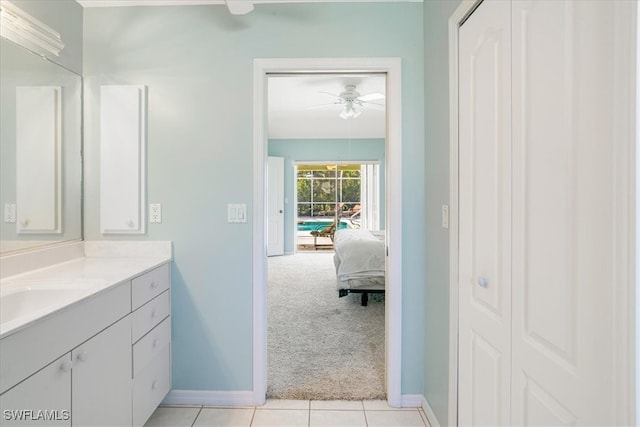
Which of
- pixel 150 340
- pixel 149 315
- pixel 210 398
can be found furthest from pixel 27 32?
pixel 210 398

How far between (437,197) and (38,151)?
7.08 ft

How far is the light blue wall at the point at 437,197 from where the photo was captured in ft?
5.37

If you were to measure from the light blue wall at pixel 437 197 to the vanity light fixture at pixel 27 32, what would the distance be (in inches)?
81.8

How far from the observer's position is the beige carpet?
2127 millimetres

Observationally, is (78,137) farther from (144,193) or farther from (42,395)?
(42,395)

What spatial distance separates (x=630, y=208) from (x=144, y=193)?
2167mm

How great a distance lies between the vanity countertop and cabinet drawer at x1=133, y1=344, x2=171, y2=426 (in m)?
0.52

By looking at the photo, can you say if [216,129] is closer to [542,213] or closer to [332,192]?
[542,213]

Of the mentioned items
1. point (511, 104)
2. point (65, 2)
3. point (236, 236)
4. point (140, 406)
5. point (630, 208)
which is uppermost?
point (65, 2)

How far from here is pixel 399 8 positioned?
6.40 feet

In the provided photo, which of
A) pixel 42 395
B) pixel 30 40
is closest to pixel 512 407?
pixel 42 395

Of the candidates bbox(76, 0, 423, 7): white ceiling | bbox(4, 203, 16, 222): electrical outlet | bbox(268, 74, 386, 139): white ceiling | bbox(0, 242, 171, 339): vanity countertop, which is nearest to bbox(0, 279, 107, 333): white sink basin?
bbox(0, 242, 171, 339): vanity countertop

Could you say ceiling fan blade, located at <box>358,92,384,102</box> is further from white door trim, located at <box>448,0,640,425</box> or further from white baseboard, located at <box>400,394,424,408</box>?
white door trim, located at <box>448,0,640,425</box>

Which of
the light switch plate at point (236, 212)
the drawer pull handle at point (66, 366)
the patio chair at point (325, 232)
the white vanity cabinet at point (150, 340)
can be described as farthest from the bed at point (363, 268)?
the patio chair at point (325, 232)
